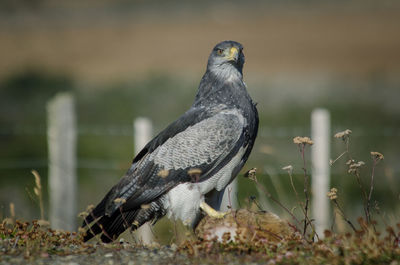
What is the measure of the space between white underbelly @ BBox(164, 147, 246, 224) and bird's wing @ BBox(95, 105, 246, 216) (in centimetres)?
5

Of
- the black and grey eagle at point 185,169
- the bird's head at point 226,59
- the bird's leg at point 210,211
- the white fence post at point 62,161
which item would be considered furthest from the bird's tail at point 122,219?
the white fence post at point 62,161

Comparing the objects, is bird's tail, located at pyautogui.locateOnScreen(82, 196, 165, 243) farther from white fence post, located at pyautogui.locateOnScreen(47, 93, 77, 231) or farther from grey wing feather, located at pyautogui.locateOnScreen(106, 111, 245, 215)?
white fence post, located at pyautogui.locateOnScreen(47, 93, 77, 231)

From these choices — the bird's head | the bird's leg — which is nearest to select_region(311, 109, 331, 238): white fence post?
the bird's head

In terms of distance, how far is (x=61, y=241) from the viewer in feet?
16.3

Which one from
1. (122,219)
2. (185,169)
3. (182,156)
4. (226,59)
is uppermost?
(226,59)

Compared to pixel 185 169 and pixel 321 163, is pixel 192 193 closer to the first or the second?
pixel 185 169

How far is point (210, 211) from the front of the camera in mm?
5285

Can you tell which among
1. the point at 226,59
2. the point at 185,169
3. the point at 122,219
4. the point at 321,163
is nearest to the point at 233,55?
the point at 226,59

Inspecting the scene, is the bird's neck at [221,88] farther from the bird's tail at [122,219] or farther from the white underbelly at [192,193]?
the bird's tail at [122,219]

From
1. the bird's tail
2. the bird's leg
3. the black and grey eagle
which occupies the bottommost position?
the bird's tail

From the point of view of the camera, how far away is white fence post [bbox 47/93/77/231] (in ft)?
28.1

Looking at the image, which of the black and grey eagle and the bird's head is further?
the bird's head

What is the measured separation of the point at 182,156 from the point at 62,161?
3578 millimetres

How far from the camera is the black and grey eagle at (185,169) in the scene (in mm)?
5410
